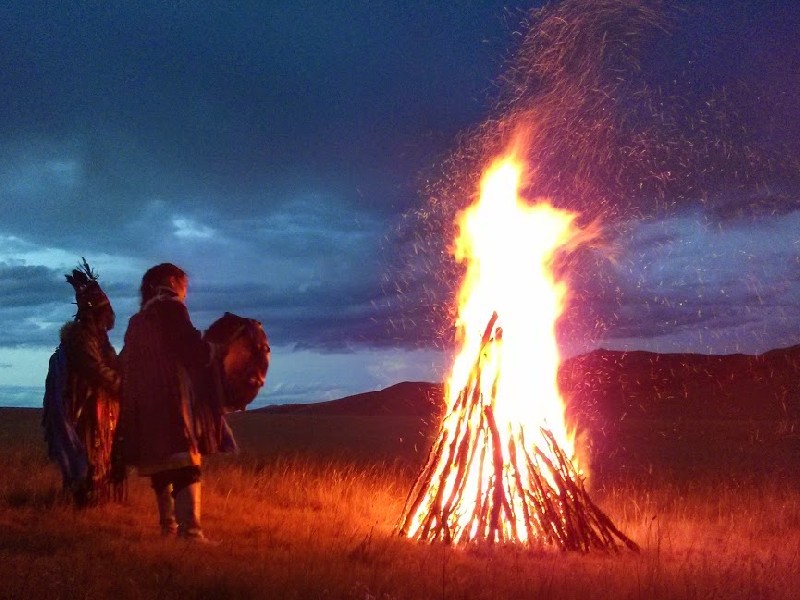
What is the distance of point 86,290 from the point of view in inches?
296

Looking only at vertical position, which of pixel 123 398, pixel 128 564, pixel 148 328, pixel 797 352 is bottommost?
pixel 128 564

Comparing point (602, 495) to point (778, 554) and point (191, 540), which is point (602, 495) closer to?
point (778, 554)

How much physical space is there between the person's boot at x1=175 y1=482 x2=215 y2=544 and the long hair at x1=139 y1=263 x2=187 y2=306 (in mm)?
1334

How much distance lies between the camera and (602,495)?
1093 centimetres

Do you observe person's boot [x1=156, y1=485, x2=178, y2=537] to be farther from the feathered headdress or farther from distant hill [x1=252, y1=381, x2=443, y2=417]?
distant hill [x1=252, y1=381, x2=443, y2=417]

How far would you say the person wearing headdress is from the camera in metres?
7.19

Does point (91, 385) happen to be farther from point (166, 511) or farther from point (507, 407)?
point (507, 407)

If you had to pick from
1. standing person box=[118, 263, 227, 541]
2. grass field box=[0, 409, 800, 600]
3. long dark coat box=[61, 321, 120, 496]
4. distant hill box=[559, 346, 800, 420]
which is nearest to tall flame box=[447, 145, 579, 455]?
grass field box=[0, 409, 800, 600]

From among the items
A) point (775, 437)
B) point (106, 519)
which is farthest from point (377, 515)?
point (775, 437)

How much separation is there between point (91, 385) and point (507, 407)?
3311mm

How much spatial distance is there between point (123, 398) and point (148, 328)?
61 cm

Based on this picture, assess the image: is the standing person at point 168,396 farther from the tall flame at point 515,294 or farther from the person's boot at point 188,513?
the tall flame at point 515,294

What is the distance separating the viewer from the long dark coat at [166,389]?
6.27 m

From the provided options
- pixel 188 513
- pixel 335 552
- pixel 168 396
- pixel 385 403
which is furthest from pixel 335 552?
pixel 385 403
